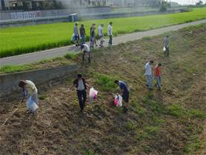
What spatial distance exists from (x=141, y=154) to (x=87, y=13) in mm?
60061

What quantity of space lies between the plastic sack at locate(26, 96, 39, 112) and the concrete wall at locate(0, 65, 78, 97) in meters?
1.92

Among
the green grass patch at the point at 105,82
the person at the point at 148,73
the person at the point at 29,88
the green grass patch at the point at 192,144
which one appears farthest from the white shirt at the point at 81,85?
the person at the point at 148,73

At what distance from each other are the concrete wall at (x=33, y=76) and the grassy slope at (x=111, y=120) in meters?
0.63

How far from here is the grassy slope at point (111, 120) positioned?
45.9 ft

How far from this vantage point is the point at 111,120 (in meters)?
16.6

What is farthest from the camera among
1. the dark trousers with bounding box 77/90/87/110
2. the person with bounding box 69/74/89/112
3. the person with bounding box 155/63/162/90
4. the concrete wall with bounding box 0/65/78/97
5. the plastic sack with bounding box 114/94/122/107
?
the person with bounding box 155/63/162/90

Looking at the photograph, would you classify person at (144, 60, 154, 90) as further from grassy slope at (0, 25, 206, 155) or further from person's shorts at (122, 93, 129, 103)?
person's shorts at (122, 93, 129, 103)

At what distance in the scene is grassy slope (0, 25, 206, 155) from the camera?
13984 mm

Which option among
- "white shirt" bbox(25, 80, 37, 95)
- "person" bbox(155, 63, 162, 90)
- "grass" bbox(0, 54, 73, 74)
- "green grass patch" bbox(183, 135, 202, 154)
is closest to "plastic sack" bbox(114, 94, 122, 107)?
"green grass patch" bbox(183, 135, 202, 154)

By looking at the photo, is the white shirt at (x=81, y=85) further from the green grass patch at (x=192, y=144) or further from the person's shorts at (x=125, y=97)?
the green grass patch at (x=192, y=144)

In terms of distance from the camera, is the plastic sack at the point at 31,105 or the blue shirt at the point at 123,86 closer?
the plastic sack at the point at 31,105

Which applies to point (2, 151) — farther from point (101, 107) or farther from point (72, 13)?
point (72, 13)

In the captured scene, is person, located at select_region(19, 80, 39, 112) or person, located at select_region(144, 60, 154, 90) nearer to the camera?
person, located at select_region(19, 80, 39, 112)

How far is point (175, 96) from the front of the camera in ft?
70.6
